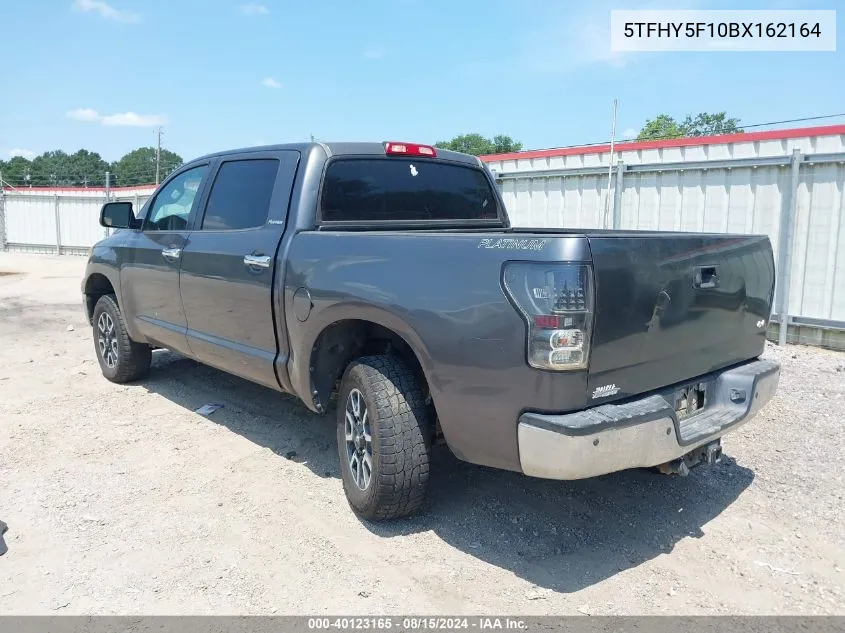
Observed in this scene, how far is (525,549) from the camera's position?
329 cm

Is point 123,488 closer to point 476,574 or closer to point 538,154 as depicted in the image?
point 476,574

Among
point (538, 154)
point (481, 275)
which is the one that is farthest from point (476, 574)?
point (538, 154)

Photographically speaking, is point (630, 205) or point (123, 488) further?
point (630, 205)

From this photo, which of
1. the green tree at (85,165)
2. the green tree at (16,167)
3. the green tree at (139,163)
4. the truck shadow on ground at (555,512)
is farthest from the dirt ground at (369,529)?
the green tree at (16,167)

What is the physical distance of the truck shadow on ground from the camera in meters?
3.22

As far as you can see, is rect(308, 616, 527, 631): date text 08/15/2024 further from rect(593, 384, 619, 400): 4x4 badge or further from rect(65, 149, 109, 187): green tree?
rect(65, 149, 109, 187): green tree

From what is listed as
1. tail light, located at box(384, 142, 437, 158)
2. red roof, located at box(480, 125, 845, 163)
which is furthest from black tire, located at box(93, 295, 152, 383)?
red roof, located at box(480, 125, 845, 163)

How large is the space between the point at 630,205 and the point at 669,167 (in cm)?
72

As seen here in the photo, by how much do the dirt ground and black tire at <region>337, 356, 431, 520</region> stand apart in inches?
8.3

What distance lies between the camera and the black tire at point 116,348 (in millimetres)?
5914

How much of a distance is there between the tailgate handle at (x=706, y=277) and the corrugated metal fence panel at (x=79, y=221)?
2071 centimetres

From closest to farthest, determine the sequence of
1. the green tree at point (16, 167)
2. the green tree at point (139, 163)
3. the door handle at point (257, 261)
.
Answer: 1. the door handle at point (257, 261)
2. the green tree at point (139, 163)
3. the green tree at point (16, 167)

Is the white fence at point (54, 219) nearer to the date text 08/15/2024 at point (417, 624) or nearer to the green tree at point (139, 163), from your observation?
the date text 08/15/2024 at point (417, 624)

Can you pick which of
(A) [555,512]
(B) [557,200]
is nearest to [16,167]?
(B) [557,200]
